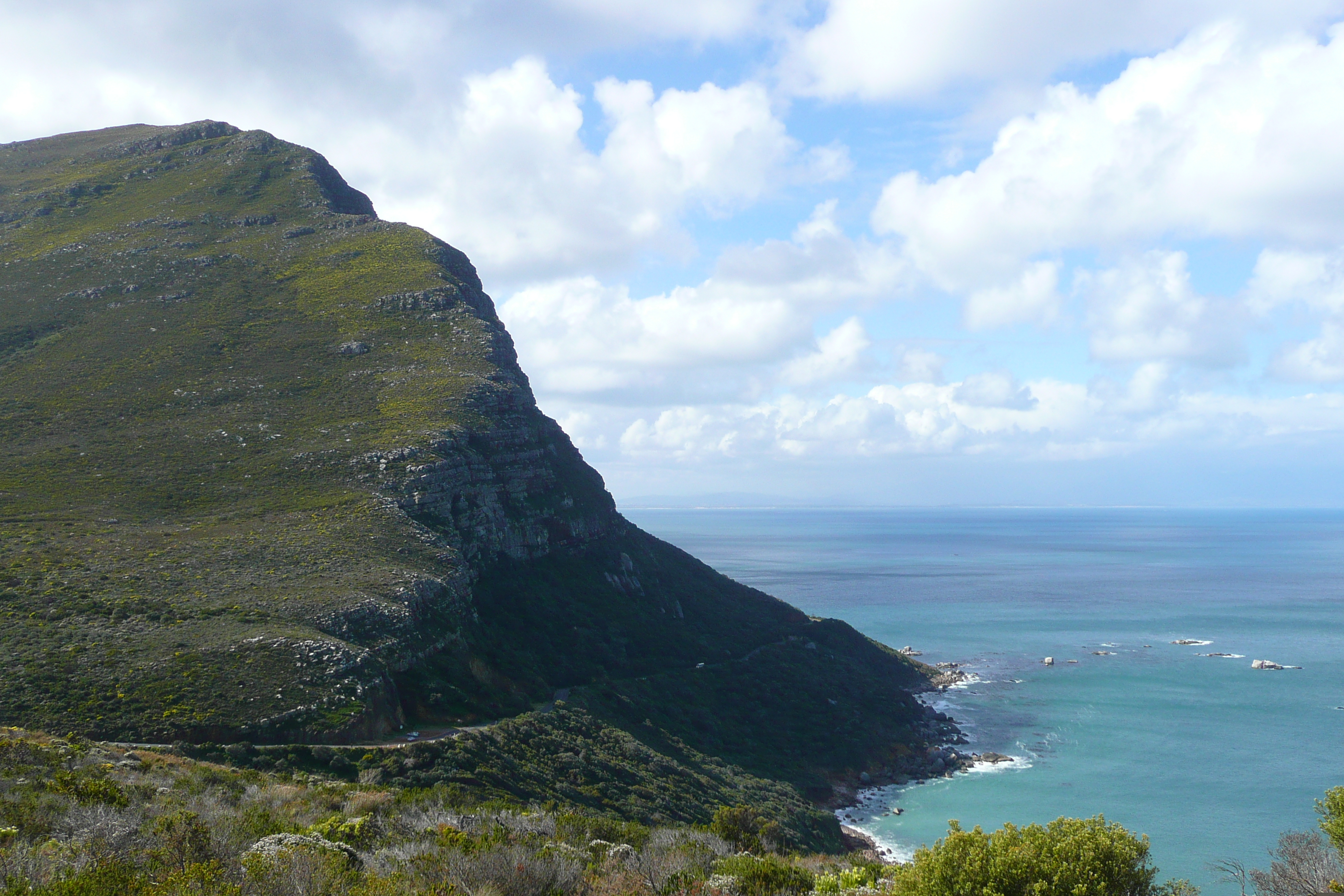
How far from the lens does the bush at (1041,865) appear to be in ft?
43.7

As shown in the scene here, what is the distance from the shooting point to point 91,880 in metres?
11.6

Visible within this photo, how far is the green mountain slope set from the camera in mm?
36094

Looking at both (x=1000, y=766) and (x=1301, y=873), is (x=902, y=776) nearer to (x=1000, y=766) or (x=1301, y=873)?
(x=1000, y=766)

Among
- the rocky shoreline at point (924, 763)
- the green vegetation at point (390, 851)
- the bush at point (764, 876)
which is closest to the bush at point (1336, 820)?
the green vegetation at point (390, 851)

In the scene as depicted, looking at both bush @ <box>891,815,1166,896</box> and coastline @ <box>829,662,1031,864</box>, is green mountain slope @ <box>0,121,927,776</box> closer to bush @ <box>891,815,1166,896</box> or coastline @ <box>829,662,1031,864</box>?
coastline @ <box>829,662,1031,864</box>

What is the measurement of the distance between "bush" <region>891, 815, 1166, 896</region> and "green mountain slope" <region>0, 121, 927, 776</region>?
92.1 ft

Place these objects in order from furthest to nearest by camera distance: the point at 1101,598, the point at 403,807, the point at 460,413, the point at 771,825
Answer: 1. the point at 1101,598
2. the point at 460,413
3. the point at 771,825
4. the point at 403,807

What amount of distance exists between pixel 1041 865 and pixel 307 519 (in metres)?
47.6

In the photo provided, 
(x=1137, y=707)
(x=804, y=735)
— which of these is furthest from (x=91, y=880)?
(x=1137, y=707)

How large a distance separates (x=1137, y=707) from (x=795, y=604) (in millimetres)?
64646

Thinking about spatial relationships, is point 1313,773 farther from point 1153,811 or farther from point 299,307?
point 299,307

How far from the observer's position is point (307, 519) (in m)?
50.7

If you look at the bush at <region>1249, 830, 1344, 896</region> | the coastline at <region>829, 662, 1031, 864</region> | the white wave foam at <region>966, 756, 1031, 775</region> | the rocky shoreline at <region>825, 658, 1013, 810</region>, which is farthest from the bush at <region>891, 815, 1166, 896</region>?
the white wave foam at <region>966, 756, 1031, 775</region>

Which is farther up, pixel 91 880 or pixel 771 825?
pixel 91 880
